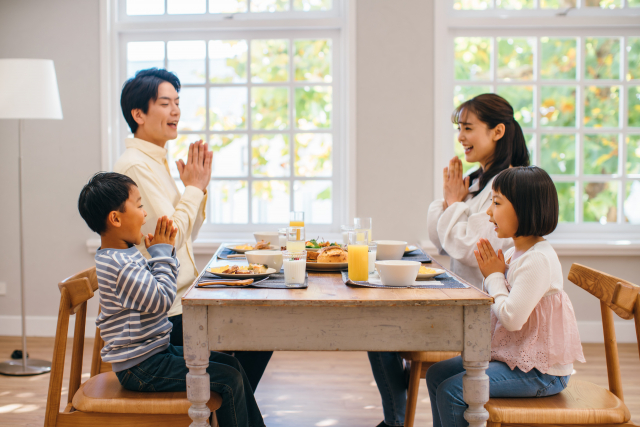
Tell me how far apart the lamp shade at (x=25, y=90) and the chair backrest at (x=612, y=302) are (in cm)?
274

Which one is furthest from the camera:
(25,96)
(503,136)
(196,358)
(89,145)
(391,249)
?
(89,145)

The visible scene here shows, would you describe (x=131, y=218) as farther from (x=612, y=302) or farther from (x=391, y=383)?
(x=612, y=302)

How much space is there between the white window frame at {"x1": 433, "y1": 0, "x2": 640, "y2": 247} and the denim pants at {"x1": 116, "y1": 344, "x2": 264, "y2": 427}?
6.94 feet

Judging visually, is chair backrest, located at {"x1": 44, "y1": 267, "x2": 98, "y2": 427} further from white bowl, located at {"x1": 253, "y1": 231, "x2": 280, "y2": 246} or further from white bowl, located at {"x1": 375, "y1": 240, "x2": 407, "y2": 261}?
white bowl, located at {"x1": 375, "y1": 240, "x2": 407, "y2": 261}

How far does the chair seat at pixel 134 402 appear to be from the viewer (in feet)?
4.46

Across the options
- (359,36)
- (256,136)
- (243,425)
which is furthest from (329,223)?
(243,425)

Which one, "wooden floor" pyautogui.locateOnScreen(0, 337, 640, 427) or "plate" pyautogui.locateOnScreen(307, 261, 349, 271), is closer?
"plate" pyautogui.locateOnScreen(307, 261, 349, 271)

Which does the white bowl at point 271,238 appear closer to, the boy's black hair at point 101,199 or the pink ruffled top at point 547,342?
the boy's black hair at point 101,199

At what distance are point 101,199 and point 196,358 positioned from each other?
0.52 metres

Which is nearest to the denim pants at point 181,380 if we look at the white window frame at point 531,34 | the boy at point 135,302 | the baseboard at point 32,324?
the boy at point 135,302

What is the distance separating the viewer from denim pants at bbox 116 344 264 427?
1.41 metres

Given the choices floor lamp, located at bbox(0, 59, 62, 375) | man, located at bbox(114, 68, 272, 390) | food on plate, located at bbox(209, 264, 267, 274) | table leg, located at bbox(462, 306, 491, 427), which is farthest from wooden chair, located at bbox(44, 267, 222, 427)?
floor lamp, located at bbox(0, 59, 62, 375)

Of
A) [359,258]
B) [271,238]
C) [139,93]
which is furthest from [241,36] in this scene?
[359,258]

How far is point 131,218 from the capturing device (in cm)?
148
